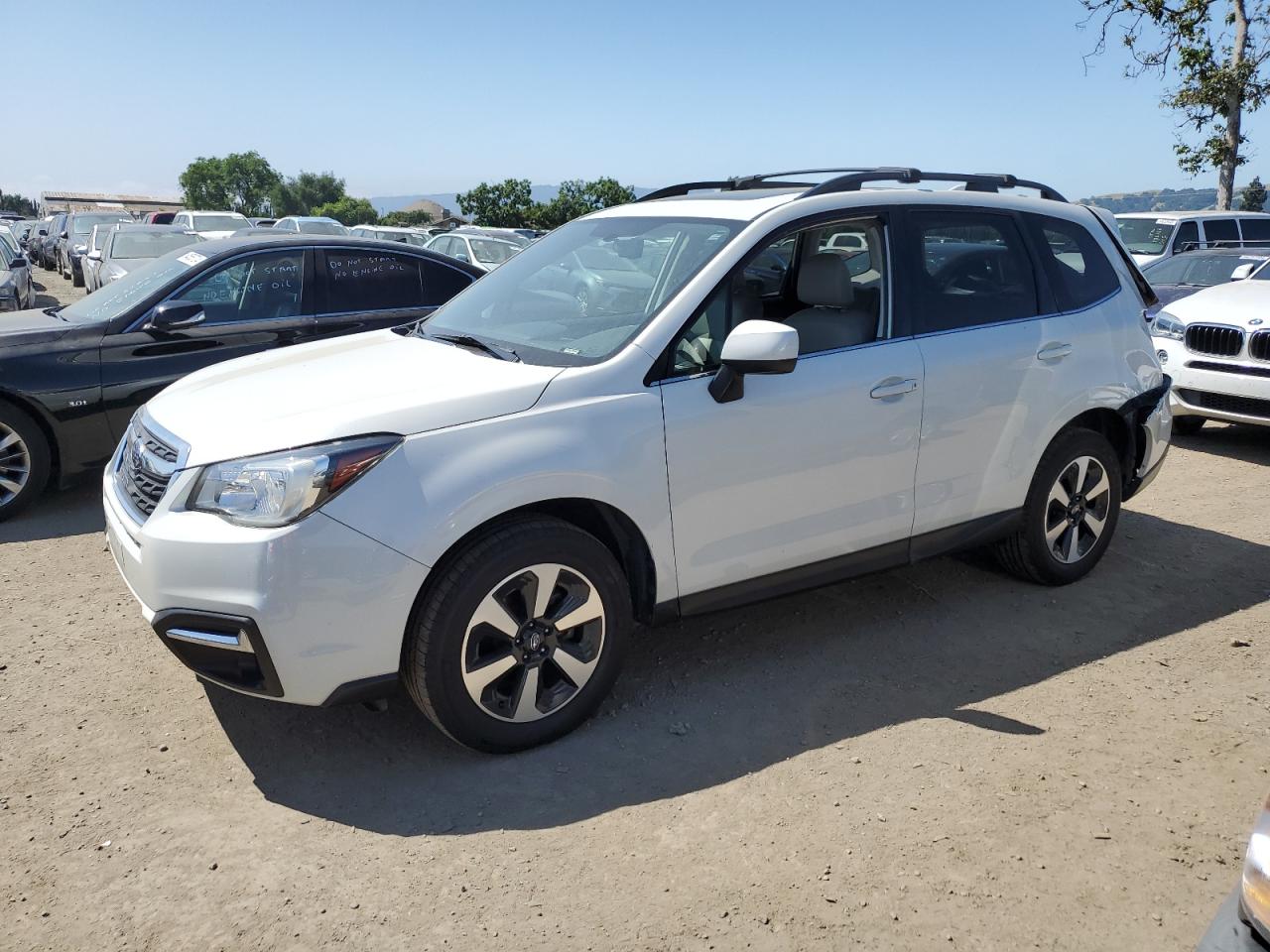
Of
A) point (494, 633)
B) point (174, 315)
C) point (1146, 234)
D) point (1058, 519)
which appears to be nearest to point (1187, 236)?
point (1146, 234)

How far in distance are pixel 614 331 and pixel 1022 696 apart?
210 cm

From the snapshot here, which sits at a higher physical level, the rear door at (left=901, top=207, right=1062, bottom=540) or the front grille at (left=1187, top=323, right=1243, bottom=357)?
the rear door at (left=901, top=207, right=1062, bottom=540)

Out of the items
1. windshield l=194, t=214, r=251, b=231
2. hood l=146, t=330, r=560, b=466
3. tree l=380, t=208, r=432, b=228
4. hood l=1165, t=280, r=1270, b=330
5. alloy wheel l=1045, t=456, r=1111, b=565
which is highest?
tree l=380, t=208, r=432, b=228

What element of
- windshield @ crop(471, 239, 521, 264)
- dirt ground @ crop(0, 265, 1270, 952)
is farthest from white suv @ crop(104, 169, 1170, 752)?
windshield @ crop(471, 239, 521, 264)

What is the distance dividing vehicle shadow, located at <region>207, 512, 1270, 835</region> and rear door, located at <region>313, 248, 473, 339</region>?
3.57 metres

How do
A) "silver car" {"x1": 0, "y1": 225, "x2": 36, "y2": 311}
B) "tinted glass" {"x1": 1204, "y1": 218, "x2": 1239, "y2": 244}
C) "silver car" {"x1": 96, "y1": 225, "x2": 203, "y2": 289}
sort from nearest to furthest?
1. "silver car" {"x1": 0, "y1": 225, "x2": 36, "y2": 311}
2. "tinted glass" {"x1": 1204, "y1": 218, "x2": 1239, "y2": 244}
3. "silver car" {"x1": 96, "y1": 225, "x2": 203, "y2": 289}

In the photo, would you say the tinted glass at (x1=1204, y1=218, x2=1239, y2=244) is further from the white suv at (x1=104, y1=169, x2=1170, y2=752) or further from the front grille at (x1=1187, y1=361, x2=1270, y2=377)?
the white suv at (x1=104, y1=169, x2=1170, y2=752)

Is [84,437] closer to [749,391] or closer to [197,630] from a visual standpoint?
[197,630]

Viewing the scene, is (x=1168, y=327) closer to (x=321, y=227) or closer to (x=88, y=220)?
(x=321, y=227)

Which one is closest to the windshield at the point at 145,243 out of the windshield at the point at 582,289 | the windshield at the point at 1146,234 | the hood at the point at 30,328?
the hood at the point at 30,328

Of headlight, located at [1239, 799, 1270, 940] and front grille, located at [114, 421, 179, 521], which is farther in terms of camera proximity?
front grille, located at [114, 421, 179, 521]

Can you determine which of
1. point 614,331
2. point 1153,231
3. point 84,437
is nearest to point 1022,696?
point 614,331

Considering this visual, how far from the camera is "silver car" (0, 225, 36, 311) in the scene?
11.0m

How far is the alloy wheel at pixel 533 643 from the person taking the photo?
127 inches
